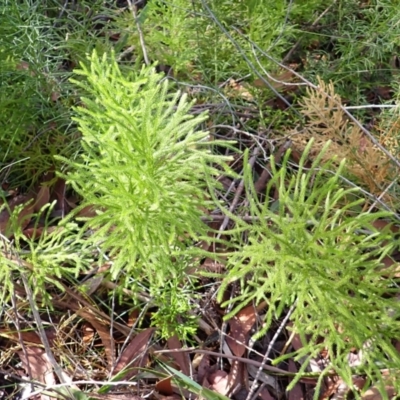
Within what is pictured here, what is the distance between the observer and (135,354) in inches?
59.9

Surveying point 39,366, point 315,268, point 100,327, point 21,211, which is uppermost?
point 315,268

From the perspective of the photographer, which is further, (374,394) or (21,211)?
(21,211)

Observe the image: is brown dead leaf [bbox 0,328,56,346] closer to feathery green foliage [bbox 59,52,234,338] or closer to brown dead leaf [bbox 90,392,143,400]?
brown dead leaf [bbox 90,392,143,400]

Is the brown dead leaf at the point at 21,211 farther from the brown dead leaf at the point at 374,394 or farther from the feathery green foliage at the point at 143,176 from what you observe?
the brown dead leaf at the point at 374,394

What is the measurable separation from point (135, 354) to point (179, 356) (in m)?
0.12

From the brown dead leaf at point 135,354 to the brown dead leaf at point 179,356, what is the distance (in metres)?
0.06

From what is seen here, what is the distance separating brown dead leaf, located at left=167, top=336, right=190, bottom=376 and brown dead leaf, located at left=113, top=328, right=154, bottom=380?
0.20 ft

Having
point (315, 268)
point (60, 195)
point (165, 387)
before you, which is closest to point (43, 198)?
point (60, 195)

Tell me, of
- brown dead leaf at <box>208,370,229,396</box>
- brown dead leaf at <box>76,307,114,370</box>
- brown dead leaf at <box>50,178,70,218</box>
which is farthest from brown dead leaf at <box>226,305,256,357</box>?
brown dead leaf at <box>50,178,70,218</box>

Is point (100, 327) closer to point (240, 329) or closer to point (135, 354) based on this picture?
point (135, 354)

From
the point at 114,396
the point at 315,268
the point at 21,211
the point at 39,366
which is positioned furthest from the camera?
the point at 21,211

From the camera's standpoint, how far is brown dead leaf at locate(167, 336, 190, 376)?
4.97 ft

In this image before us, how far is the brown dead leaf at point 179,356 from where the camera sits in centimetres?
152

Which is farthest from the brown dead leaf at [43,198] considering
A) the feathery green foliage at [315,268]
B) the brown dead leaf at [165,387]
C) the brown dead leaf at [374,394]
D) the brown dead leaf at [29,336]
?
the brown dead leaf at [374,394]
